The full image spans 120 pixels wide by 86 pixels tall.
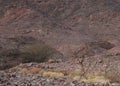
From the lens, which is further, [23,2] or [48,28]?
[23,2]

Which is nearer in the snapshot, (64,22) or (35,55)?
(35,55)

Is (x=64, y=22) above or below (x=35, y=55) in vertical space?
below

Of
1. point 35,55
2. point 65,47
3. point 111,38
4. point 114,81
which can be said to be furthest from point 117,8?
point 114,81

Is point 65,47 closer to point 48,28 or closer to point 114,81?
point 48,28

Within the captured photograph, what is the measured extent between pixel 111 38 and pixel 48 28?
9978mm

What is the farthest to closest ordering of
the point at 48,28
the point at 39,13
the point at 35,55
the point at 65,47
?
the point at 39,13 < the point at 48,28 < the point at 65,47 < the point at 35,55

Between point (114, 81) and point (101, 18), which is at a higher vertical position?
point (114, 81)

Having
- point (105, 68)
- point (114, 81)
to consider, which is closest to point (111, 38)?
point (105, 68)

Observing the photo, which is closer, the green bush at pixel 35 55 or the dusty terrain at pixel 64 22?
the green bush at pixel 35 55

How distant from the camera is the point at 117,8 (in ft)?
271

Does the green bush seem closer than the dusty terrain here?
Yes

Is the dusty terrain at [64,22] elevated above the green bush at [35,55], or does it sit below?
below

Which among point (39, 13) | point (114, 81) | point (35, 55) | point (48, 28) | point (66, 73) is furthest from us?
point (39, 13)

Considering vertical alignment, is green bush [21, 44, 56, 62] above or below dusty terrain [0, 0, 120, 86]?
above
